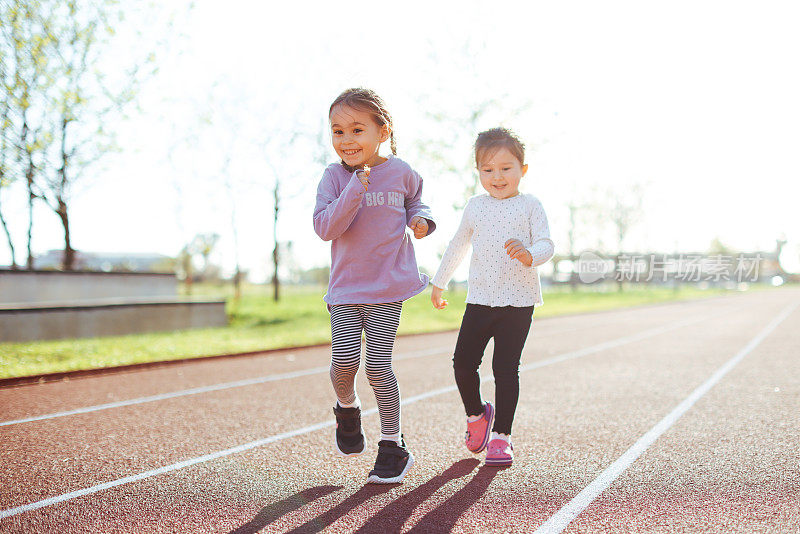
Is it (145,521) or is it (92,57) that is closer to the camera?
(145,521)

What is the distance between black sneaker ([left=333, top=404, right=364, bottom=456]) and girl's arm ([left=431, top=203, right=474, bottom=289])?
0.97m

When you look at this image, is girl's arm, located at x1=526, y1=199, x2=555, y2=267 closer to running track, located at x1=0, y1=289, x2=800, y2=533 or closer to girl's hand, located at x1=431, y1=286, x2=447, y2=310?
girl's hand, located at x1=431, y1=286, x2=447, y2=310

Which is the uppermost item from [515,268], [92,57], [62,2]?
[62,2]

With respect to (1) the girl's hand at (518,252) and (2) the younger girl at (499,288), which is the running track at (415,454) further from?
(1) the girl's hand at (518,252)

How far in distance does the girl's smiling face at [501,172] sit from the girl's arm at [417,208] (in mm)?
424

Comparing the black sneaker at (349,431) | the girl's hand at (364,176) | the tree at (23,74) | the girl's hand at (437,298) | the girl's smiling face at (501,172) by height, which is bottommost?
the black sneaker at (349,431)

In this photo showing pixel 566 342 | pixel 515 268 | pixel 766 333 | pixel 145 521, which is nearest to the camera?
pixel 145 521

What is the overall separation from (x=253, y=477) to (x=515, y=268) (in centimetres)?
186

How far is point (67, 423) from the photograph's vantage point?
4.95 meters

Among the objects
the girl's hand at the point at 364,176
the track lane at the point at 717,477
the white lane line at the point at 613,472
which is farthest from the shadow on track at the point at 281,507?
A: the girl's hand at the point at 364,176

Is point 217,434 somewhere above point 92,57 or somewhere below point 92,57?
below

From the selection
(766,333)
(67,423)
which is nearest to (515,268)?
(67,423)

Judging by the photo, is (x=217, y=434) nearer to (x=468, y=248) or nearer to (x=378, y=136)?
(x=468, y=248)

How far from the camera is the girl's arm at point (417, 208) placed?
3346mm
